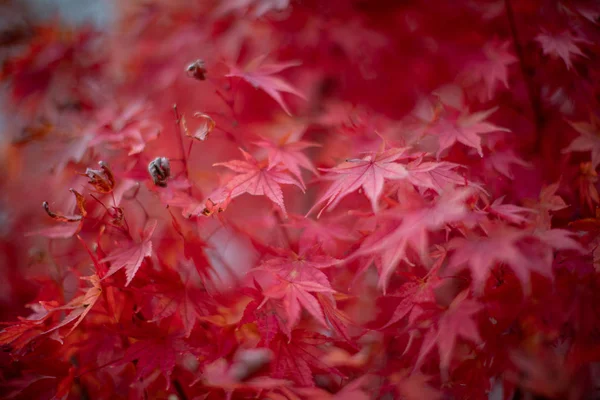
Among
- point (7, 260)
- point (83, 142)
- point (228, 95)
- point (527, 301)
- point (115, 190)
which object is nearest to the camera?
point (527, 301)

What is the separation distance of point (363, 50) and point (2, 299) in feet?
4.63

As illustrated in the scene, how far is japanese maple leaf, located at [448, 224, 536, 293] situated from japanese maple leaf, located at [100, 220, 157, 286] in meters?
0.55

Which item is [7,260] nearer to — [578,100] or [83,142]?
[83,142]

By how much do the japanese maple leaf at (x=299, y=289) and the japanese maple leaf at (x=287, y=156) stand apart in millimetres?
205

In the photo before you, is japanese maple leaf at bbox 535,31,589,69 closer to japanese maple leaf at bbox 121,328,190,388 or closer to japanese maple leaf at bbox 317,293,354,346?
japanese maple leaf at bbox 317,293,354,346

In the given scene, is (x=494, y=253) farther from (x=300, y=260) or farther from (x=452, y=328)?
(x=300, y=260)

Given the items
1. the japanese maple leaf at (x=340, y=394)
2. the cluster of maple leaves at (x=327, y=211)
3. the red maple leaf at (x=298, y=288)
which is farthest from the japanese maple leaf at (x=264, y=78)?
the japanese maple leaf at (x=340, y=394)

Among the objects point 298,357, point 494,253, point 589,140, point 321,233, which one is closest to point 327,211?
point 321,233

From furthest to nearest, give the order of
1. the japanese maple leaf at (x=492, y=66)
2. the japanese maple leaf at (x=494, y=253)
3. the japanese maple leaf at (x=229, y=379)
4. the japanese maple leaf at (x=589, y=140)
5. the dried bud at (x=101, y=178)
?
the japanese maple leaf at (x=492, y=66) → the japanese maple leaf at (x=589, y=140) → the dried bud at (x=101, y=178) → the japanese maple leaf at (x=229, y=379) → the japanese maple leaf at (x=494, y=253)

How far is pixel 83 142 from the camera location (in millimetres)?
1142

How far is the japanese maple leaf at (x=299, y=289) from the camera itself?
0.78 m

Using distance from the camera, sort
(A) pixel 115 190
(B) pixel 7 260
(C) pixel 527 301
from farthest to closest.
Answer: (B) pixel 7 260, (A) pixel 115 190, (C) pixel 527 301

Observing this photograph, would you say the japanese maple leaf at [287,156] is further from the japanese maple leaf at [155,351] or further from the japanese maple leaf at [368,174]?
the japanese maple leaf at [155,351]

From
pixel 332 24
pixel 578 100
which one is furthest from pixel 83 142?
pixel 578 100
